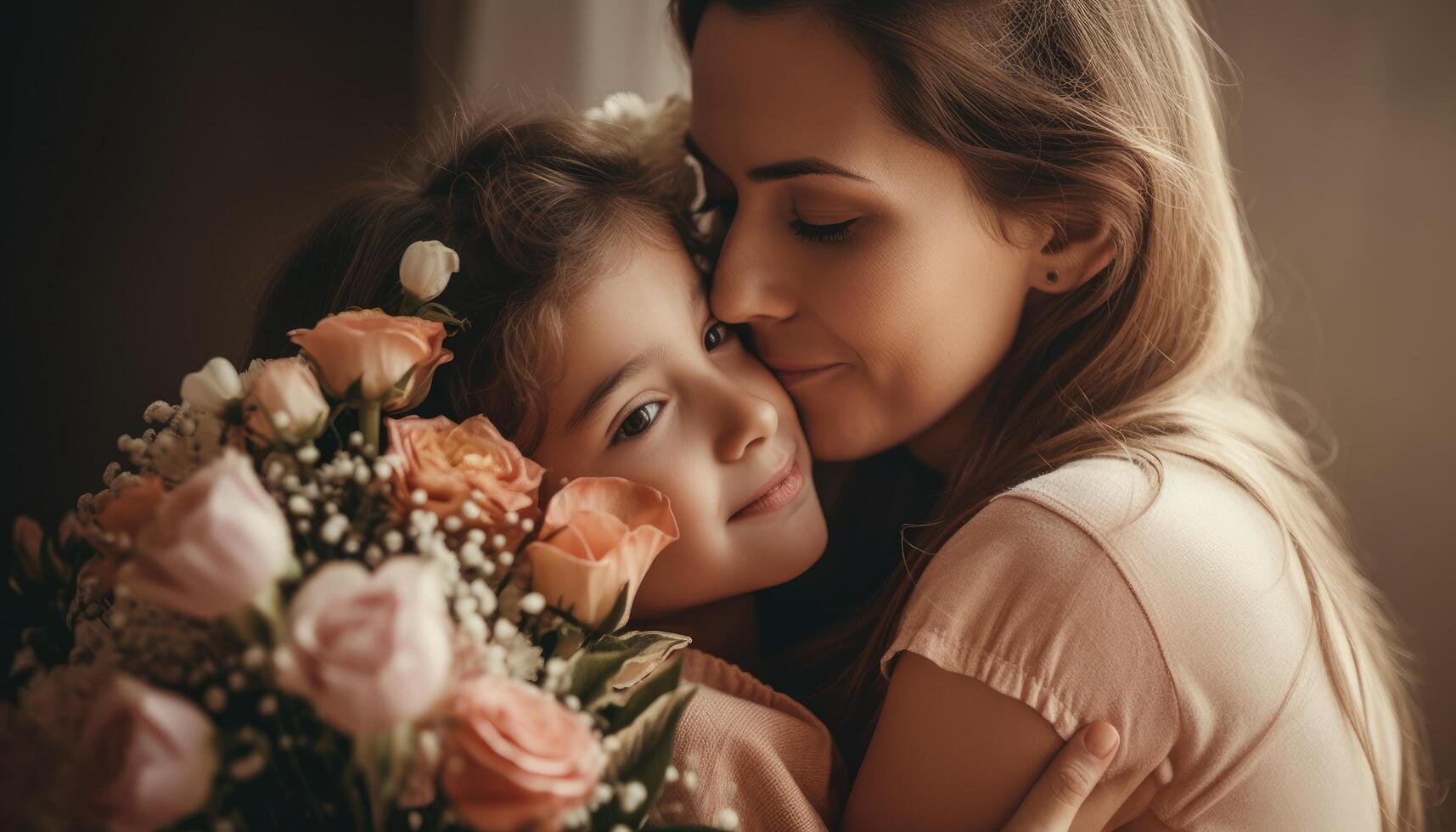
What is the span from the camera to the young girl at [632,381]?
3.62 ft

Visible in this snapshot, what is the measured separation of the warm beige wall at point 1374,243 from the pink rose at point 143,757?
66.7 inches

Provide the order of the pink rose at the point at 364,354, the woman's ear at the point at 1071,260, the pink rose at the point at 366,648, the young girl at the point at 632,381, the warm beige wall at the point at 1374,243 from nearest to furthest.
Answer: the pink rose at the point at 366,648, the pink rose at the point at 364,354, the young girl at the point at 632,381, the woman's ear at the point at 1071,260, the warm beige wall at the point at 1374,243

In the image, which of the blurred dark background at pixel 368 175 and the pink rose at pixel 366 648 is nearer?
the pink rose at pixel 366 648

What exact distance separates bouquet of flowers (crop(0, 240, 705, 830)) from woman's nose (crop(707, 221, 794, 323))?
13.5 inches

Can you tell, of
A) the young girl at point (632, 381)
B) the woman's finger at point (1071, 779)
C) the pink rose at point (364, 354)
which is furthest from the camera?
the young girl at point (632, 381)

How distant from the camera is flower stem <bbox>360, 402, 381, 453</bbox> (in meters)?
0.86

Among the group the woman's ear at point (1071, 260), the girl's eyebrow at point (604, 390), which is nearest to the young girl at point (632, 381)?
the girl's eyebrow at point (604, 390)

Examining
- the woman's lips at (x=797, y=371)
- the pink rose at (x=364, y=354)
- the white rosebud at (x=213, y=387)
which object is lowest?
the woman's lips at (x=797, y=371)

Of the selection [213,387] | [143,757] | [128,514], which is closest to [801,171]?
[213,387]

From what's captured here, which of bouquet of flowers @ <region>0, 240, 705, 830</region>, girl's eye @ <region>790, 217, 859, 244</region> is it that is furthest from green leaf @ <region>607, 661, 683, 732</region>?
girl's eye @ <region>790, 217, 859, 244</region>

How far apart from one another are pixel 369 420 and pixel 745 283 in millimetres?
493

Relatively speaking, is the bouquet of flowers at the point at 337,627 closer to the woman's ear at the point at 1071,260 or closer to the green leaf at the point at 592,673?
the green leaf at the point at 592,673

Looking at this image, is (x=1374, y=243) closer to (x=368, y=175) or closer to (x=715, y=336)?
(x=715, y=336)

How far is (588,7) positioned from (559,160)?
779 millimetres
